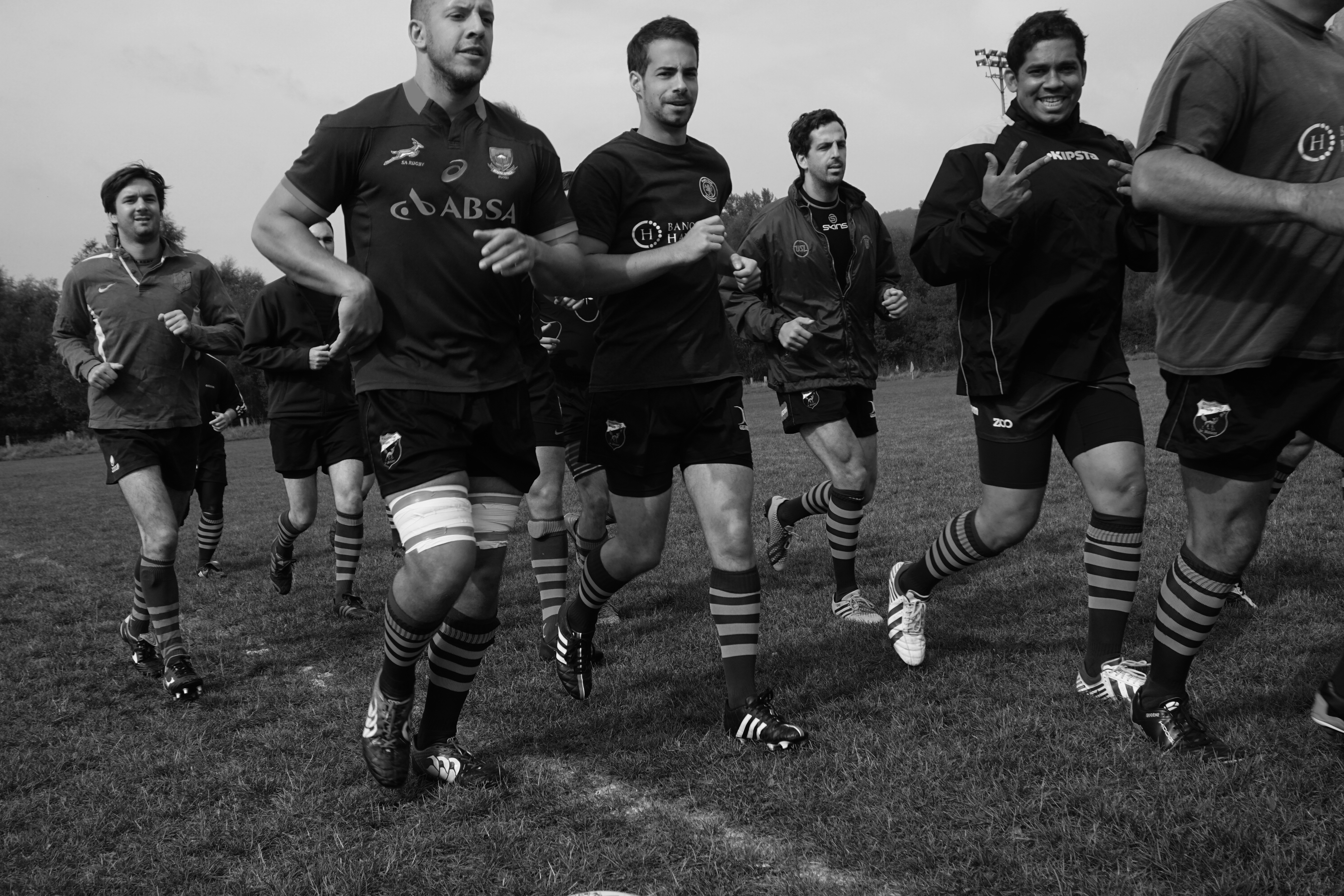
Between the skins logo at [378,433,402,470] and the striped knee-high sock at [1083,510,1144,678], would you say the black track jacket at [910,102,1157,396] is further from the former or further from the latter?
the skins logo at [378,433,402,470]

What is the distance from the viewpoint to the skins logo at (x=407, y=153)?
11.5ft

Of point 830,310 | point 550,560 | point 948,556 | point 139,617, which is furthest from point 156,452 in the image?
point 948,556

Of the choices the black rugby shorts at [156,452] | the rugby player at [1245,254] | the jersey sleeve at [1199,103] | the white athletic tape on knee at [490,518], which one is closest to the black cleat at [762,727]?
the white athletic tape on knee at [490,518]

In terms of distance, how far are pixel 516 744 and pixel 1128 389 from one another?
2.81 m

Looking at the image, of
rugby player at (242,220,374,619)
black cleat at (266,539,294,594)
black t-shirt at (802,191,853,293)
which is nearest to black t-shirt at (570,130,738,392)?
black t-shirt at (802,191,853,293)

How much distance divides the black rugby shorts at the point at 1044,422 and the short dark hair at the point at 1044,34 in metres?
1.27

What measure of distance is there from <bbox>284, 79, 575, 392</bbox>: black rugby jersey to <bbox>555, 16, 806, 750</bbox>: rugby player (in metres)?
0.60

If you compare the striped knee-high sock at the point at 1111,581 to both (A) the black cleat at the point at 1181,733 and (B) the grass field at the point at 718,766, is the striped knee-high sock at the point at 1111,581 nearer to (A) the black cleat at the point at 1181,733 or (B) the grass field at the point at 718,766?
(B) the grass field at the point at 718,766

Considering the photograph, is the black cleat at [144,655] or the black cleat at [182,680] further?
the black cleat at [144,655]

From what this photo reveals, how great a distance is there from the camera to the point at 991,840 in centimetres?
301

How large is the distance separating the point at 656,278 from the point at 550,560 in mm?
2248

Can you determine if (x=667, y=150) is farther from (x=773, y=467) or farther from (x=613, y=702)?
(x=773, y=467)

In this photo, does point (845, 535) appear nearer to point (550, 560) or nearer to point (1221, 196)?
point (550, 560)

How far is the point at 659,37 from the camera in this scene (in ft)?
14.1
